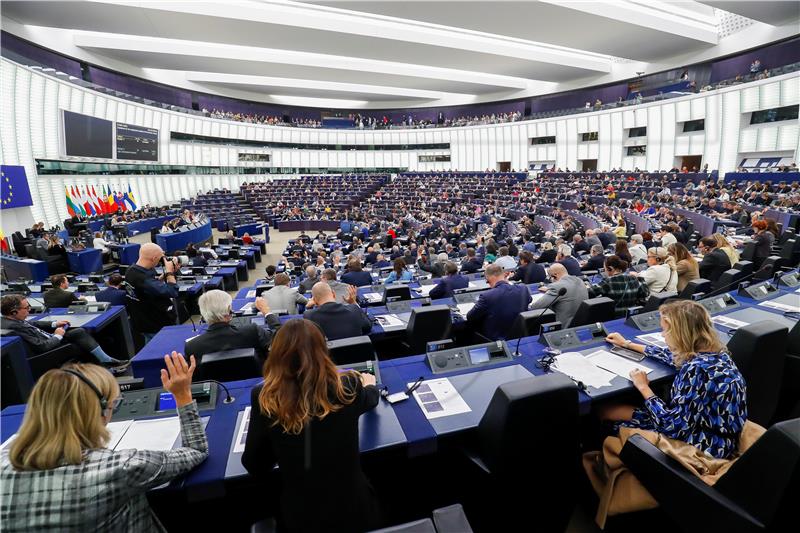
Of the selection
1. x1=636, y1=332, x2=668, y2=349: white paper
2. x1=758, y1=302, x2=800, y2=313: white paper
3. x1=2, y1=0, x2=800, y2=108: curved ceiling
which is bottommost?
x1=636, y1=332, x2=668, y2=349: white paper

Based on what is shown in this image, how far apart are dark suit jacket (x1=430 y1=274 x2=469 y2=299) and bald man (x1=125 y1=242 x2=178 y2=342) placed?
11.0 ft

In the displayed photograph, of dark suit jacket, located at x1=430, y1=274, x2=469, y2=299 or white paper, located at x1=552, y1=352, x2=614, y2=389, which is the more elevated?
dark suit jacket, located at x1=430, y1=274, x2=469, y2=299

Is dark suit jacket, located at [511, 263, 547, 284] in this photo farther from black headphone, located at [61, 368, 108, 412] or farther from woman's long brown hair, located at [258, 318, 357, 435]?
black headphone, located at [61, 368, 108, 412]

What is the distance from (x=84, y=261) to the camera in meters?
10.1

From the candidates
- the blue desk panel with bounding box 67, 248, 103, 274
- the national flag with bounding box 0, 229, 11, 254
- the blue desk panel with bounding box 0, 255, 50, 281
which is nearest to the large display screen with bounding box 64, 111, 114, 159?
the national flag with bounding box 0, 229, 11, 254

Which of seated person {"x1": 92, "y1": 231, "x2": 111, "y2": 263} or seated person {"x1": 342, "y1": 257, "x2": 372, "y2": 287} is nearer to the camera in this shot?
seated person {"x1": 342, "y1": 257, "x2": 372, "y2": 287}

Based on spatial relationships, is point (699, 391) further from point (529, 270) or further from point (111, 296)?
point (111, 296)

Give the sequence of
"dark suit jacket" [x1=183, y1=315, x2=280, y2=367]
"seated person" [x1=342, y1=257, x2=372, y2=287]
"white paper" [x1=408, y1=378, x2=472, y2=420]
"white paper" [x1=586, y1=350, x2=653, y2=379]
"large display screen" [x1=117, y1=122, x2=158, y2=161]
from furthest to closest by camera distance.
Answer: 1. "large display screen" [x1=117, y1=122, x2=158, y2=161]
2. "seated person" [x1=342, y1=257, x2=372, y2=287]
3. "dark suit jacket" [x1=183, y1=315, x2=280, y2=367]
4. "white paper" [x1=586, y1=350, x2=653, y2=379]
5. "white paper" [x1=408, y1=378, x2=472, y2=420]

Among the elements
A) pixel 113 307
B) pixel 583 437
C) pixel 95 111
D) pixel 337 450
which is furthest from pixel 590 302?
pixel 95 111

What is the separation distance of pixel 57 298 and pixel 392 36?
1907 centimetres

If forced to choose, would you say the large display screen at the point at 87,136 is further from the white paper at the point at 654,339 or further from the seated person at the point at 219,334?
the white paper at the point at 654,339

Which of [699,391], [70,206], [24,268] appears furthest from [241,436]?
[70,206]

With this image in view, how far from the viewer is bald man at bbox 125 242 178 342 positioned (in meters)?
4.73

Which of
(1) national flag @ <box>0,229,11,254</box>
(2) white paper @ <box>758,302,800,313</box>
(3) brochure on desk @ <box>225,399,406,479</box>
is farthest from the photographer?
(1) national flag @ <box>0,229,11,254</box>
